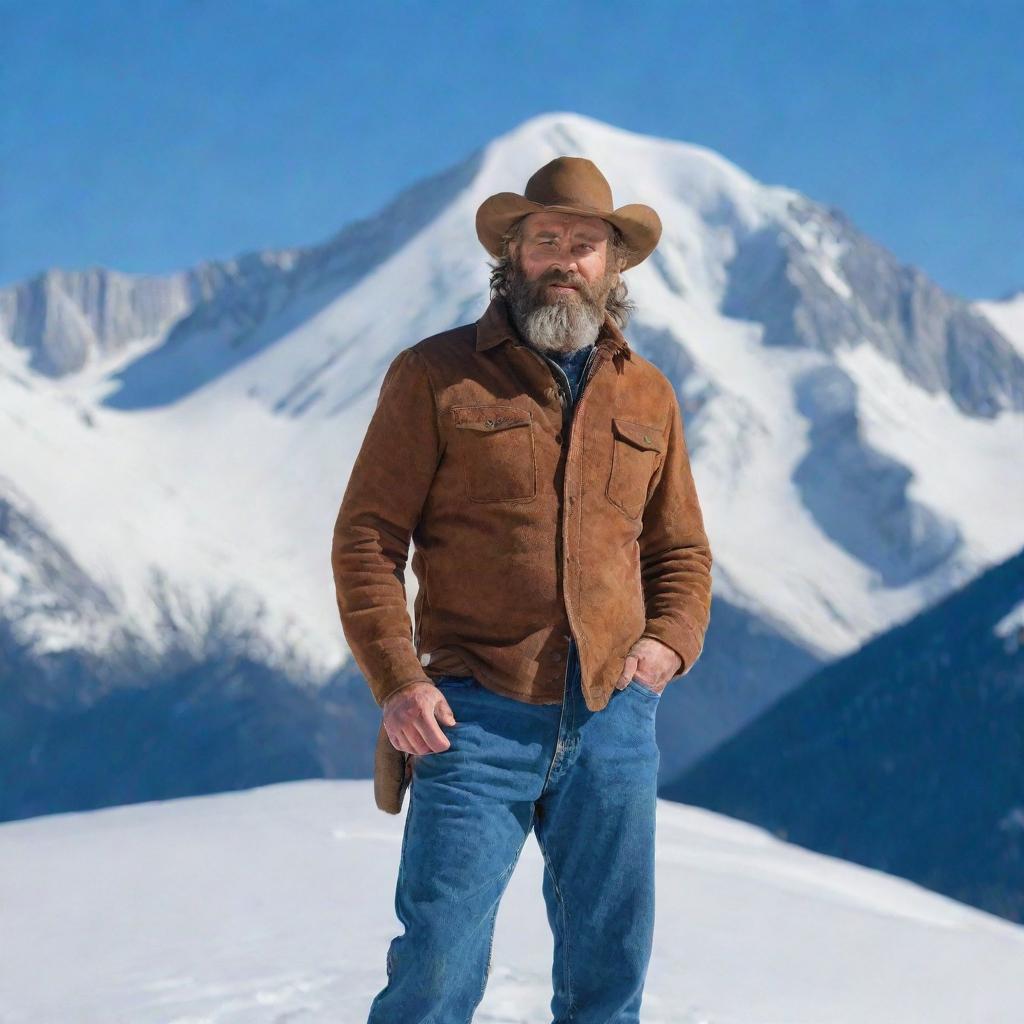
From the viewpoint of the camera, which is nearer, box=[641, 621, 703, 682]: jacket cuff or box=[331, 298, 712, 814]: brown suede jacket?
box=[331, 298, 712, 814]: brown suede jacket

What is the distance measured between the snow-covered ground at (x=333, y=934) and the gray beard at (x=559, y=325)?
3.20 meters

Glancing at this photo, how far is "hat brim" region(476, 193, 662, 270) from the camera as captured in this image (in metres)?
4.94

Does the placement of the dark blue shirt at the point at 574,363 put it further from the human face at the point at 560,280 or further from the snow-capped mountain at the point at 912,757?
the snow-capped mountain at the point at 912,757

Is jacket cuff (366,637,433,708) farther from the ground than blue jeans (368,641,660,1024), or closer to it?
farther from the ground

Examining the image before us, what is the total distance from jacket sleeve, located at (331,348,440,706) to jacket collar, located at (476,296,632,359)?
228 mm

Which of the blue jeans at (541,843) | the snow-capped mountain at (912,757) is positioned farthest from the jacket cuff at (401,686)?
the snow-capped mountain at (912,757)

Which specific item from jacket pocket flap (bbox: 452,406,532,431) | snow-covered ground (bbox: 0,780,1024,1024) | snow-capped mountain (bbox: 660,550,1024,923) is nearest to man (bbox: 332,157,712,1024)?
jacket pocket flap (bbox: 452,406,532,431)

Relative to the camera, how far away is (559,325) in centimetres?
491

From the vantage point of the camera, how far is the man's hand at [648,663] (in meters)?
4.84

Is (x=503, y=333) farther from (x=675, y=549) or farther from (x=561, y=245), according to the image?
(x=675, y=549)

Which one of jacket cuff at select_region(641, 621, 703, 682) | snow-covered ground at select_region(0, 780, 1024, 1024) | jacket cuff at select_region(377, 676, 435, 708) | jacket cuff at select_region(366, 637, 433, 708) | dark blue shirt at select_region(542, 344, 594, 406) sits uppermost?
dark blue shirt at select_region(542, 344, 594, 406)

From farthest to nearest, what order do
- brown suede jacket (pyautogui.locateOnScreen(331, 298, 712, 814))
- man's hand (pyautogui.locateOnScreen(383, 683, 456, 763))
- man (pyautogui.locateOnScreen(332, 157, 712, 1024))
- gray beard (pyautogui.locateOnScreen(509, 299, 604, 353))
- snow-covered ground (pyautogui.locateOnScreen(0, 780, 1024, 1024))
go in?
snow-covered ground (pyautogui.locateOnScreen(0, 780, 1024, 1024))
gray beard (pyautogui.locateOnScreen(509, 299, 604, 353))
brown suede jacket (pyautogui.locateOnScreen(331, 298, 712, 814))
man (pyautogui.locateOnScreen(332, 157, 712, 1024))
man's hand (pyautogui.locateOnScreen(383, 683, 456, 763))

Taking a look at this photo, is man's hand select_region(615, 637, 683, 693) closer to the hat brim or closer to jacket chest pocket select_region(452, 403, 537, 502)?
jacket chest pocket select_region(452, 403, 537, 502)

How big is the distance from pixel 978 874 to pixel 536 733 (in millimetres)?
79127
